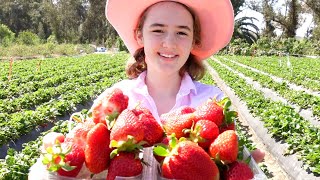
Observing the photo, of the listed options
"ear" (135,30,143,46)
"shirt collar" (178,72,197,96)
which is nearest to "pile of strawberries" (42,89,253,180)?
"shirt collar" (178,72,197,96)

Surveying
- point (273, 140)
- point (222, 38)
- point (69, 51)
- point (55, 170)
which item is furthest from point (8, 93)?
point (69, 51)

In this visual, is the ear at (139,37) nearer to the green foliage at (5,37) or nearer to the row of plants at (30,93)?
the row of plants at (30,93)

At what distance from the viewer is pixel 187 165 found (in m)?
1.44

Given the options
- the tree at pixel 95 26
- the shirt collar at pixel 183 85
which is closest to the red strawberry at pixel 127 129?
the shirt collar at pixel 183 85

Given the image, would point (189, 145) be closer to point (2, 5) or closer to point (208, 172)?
point (208, 172)

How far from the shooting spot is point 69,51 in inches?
1996

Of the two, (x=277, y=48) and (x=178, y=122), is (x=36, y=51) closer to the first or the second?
(x=277, y=48)

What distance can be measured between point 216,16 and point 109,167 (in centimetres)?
154

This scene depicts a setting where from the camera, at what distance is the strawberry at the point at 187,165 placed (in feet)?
4.70

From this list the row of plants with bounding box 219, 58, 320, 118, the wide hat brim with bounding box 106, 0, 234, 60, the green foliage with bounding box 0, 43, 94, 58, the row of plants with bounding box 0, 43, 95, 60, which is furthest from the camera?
the green foliage with bounding box 0, 43, 94, 58

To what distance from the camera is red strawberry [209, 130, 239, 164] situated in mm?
1505

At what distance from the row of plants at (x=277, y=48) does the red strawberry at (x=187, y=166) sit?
138 ft

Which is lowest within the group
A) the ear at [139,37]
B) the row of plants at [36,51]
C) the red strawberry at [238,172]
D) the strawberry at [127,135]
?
the row of plants at [36,51]

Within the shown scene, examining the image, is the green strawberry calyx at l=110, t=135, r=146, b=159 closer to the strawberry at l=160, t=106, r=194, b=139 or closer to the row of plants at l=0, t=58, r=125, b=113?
the strawberry at l=160, t=106, r=194, b=139
